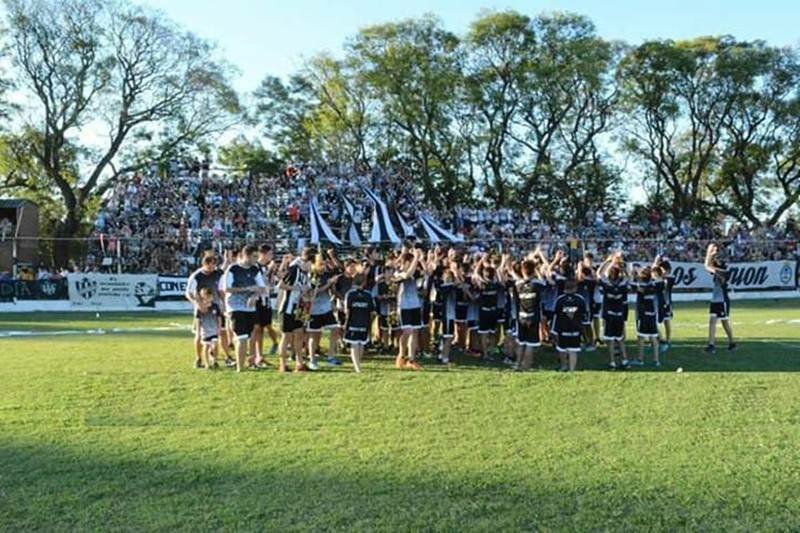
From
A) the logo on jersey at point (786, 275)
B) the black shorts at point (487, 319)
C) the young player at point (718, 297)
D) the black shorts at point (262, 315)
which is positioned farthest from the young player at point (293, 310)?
the logo on jersey at point (786, 275)

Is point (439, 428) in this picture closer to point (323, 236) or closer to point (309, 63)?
point (323, 236)

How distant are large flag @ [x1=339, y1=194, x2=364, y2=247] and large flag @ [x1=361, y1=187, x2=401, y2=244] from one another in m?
0.61

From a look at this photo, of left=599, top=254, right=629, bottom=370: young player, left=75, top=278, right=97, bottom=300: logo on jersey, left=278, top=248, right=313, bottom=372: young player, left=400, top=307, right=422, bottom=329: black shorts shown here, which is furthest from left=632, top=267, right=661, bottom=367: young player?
left=75, top=278, right=97, bottom=300: logo on jersey

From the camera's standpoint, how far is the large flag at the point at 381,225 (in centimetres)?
3134

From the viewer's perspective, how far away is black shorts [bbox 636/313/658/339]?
12.2m

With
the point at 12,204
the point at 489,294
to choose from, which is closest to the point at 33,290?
the point at 12,204

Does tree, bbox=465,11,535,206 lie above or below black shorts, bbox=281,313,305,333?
above

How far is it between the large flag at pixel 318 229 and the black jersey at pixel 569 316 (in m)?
18.7

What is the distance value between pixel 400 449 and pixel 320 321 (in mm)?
4874

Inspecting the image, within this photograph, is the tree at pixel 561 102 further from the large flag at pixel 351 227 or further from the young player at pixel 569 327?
the young player at pixel 569 327

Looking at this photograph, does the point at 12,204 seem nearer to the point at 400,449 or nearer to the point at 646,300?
the point at 646,300

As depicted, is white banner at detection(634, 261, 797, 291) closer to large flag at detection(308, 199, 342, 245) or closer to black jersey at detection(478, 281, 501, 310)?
large flag at detection(308, 199, 342, 245)

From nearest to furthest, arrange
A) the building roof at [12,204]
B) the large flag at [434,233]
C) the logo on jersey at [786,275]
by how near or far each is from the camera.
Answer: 1. the logo on jersey at [786,275]
2. the large flag at [434,233]
3. the building roof at [12,204]

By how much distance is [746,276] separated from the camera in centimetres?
3033
